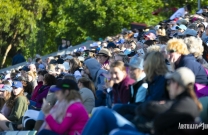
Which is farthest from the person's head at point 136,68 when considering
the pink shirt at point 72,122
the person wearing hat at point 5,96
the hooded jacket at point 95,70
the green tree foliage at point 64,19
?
the green tree foliage at point 64,19

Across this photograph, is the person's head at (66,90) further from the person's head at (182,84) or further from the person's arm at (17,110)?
the person's arm at (17,110)

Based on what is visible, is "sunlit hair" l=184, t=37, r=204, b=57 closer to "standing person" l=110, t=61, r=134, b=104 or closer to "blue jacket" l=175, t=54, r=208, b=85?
"blue jacket" l=175, t=54, r=208, b=85

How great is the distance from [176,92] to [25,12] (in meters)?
39.0

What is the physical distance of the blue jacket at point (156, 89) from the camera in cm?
947

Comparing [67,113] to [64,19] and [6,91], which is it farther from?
[64,19]

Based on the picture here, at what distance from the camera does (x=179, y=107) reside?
8.23 meters

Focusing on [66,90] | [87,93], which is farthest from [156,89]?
[87,93]

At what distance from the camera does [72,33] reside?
47.3 meters

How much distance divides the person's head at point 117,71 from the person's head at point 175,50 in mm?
764

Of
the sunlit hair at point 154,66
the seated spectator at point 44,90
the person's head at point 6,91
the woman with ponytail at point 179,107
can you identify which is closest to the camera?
the woman with ponytail at point 179,107

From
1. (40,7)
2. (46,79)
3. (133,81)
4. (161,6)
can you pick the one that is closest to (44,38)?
(40,7)

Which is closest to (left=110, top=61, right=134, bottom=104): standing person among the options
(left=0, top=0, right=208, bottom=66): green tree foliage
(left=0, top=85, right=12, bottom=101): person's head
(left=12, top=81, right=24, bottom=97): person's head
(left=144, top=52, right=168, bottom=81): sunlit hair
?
(left=144, top=52, right=168, bottom=81): sunlit hair

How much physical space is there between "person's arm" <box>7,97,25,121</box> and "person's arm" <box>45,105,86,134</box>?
13.1 ft

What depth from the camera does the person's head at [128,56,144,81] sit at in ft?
35.1
